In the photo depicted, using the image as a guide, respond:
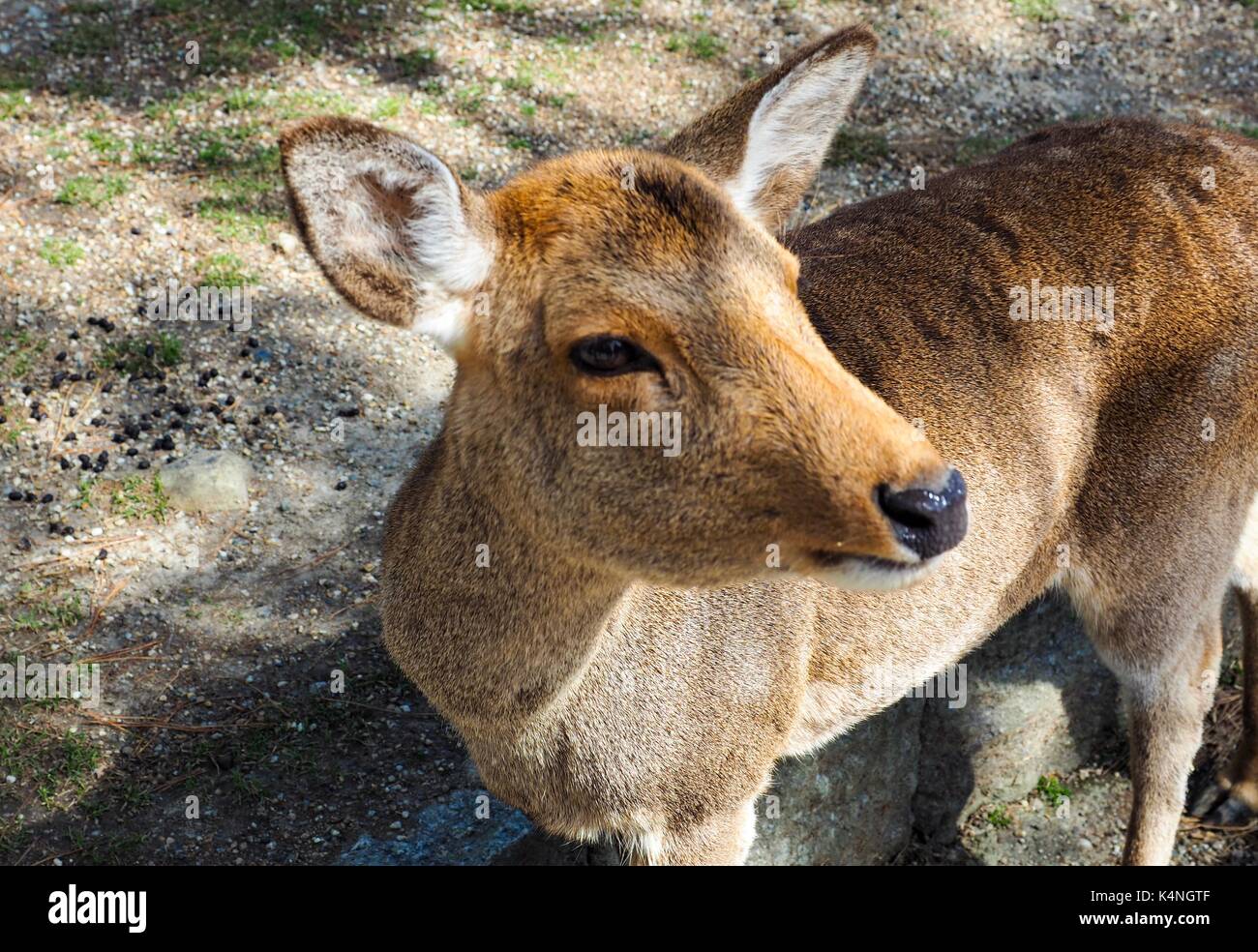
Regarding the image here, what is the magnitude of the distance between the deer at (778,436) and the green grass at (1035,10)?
5.88 meters

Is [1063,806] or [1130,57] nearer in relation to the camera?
[1063,806]

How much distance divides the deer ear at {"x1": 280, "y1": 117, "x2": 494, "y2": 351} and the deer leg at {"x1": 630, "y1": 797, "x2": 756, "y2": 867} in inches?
67.2

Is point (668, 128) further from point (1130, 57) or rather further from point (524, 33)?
point (1130, 57)

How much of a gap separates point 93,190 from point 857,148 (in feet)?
15.9

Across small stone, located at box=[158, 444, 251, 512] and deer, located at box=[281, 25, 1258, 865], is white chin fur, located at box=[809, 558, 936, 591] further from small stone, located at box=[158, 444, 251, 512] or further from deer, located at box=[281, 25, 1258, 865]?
small stone, located at box=[158, 444, 251, 512]

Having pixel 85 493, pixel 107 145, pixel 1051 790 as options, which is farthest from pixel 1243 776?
pixel 107 145

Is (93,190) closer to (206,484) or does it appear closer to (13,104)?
(13,104)

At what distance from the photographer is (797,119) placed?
3883mm

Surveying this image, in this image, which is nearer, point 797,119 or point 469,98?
point 797,119

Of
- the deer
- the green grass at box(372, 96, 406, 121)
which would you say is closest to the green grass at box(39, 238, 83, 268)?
the green grass at box(372, 96, 406, 121)

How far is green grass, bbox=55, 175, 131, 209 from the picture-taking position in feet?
24.8
